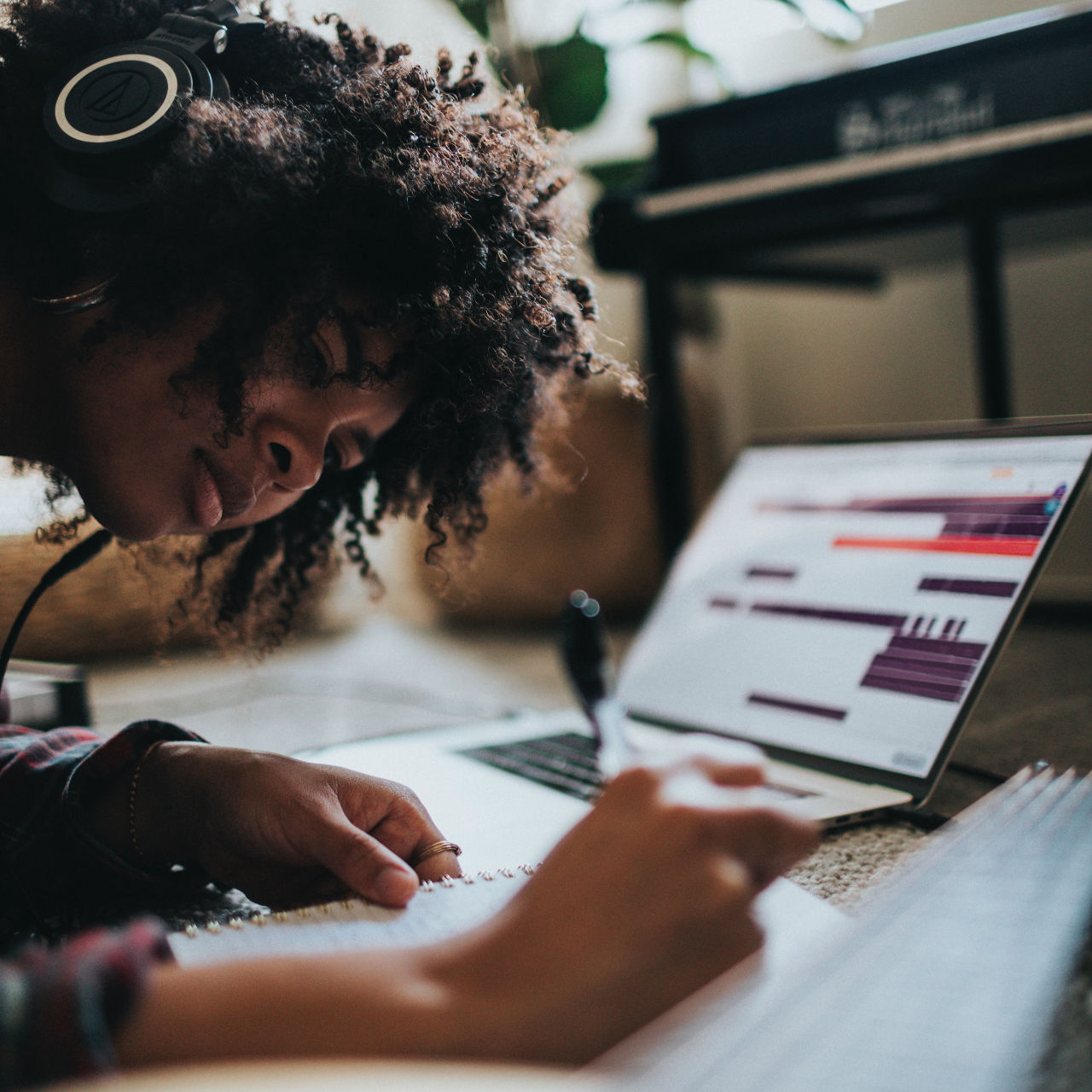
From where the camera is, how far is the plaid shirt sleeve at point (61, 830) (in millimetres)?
492

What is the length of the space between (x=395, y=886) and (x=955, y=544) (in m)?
0.43

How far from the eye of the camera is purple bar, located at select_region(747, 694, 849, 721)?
64 cm

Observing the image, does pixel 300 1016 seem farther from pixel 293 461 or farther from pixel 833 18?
pixel 833 18

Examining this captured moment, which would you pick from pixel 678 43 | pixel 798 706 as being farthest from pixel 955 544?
pixel 678 43

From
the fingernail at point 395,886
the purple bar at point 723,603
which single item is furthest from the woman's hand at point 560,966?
the purple bar at point 723,603

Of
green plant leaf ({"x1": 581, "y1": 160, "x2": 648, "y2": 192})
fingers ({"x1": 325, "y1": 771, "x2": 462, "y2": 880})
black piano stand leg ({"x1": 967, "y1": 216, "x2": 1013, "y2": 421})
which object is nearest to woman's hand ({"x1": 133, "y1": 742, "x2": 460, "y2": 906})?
fingers ({"x1": 325, "y1": 771, "x2": 462, "y2": 880})

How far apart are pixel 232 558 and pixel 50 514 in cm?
15

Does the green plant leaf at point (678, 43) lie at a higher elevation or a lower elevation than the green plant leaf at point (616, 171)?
higher

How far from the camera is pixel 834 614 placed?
0.69 metres

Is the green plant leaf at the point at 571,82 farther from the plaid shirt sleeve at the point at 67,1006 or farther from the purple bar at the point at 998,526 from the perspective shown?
the plaid shirt sleeve at the point at 67,1006

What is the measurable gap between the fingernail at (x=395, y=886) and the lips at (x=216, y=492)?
0.25 m

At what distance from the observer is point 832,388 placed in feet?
6.00

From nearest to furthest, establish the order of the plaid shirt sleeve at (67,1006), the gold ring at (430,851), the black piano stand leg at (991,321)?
the plaid shirt sleeve at (67,1006) → the gold ring at (430,851) → the black piano stand leg at (991,321)

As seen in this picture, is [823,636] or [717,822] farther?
[823,636]
